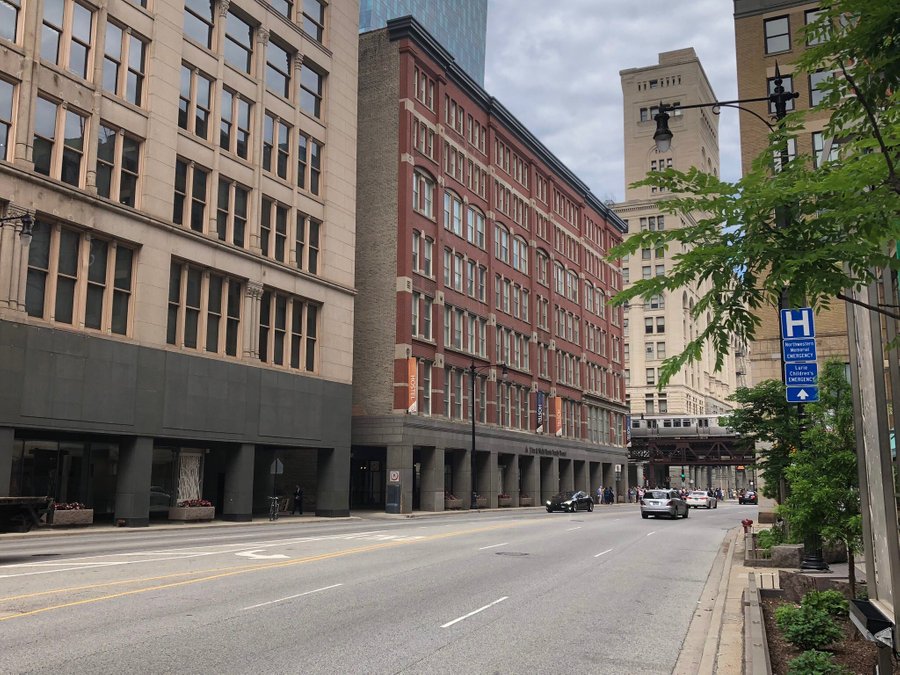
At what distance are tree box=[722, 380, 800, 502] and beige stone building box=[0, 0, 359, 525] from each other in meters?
21.7

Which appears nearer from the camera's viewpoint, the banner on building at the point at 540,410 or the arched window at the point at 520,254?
the banner on building at the point at 540,410

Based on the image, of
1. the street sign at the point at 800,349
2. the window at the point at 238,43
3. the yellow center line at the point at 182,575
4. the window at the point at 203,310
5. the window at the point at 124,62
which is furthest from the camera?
the window at the point at 238,43

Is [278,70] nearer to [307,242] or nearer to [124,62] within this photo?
[307,242]

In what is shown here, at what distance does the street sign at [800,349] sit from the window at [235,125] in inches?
1210

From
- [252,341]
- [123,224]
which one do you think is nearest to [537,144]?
[252,341]

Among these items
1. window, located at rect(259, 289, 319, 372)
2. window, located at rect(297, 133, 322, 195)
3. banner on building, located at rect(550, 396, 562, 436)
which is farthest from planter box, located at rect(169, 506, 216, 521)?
banner on building, located at rect(550, 396, 562, 436)

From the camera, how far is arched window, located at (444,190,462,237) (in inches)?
2424

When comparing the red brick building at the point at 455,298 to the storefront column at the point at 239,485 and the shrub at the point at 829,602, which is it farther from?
the shrub at the point at 829,602

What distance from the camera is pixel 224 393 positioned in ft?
128

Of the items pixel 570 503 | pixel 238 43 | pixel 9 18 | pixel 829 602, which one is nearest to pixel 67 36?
pixel 9 18

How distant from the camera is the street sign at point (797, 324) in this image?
1741 cm

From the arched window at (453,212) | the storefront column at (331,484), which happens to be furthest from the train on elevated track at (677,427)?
the storefront column at (331,484)

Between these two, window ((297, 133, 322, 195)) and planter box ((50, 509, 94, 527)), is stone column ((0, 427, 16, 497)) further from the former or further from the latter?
window ((297, 133, 322, 195))

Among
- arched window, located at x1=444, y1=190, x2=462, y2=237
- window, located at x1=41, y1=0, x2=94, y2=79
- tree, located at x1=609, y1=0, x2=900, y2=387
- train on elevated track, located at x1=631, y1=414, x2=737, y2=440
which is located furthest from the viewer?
train on elevated track, located at x1=631, y1=414, x2=737, y2=440
